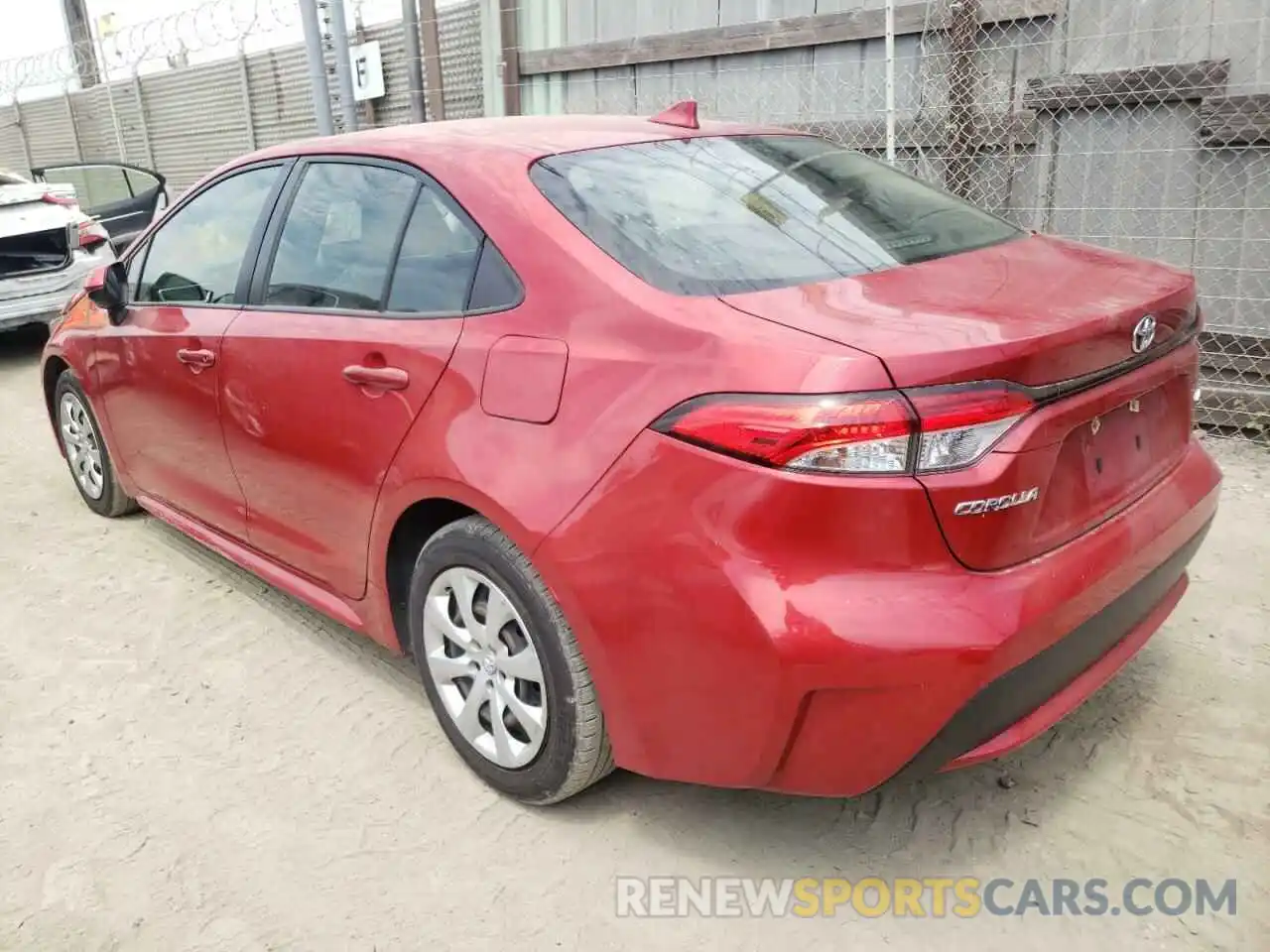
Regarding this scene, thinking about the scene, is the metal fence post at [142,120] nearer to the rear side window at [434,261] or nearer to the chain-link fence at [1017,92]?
the chain-link fence at [1017,92]

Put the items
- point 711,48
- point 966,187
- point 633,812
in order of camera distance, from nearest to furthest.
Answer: point 633,812
point 966,187
point 711,48

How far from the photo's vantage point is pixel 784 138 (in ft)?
9.89

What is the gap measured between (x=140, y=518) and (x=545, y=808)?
9.54 ft

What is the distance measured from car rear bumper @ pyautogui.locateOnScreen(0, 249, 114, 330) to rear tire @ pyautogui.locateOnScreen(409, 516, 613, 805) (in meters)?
6.17

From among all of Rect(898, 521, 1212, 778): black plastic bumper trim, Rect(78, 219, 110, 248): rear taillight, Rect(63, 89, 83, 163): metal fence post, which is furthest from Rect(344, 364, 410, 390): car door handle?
Rect(63, 89, 83, 163): metal fence post

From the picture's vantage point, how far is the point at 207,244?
11.4ft

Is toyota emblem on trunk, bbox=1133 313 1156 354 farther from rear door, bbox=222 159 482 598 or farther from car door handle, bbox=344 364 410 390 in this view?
car door handle, bbox=344 364 410 390

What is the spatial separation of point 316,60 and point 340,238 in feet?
18.9

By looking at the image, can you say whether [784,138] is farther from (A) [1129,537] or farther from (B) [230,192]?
(B) [230,192]

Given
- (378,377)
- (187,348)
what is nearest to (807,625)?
(378,377)

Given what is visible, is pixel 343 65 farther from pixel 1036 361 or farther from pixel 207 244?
pixel 1036 361

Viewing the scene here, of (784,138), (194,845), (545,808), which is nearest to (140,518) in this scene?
(194,845)

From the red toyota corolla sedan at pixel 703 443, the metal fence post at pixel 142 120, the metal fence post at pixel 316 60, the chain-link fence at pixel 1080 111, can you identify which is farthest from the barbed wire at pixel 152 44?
the red toyota corolla sedan at pixel 703 443

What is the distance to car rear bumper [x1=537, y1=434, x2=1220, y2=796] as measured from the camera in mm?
1862
